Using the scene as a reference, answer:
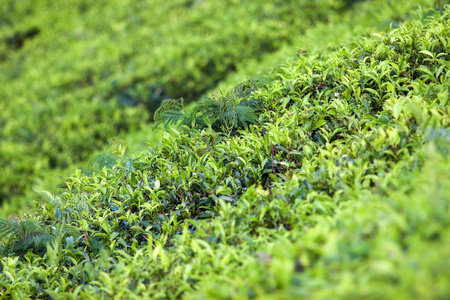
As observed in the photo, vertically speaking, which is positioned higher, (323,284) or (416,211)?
(416,211)

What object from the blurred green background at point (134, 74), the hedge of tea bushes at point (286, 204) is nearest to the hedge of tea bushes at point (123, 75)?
the blurred green background at point (134, 74)

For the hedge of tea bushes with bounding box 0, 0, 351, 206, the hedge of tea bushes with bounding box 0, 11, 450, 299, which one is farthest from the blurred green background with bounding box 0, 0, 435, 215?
the hedge of tea bushes with bounding box 0, 11, 450, 299

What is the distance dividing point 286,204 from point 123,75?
521 cm

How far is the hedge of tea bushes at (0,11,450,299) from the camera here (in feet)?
4.38

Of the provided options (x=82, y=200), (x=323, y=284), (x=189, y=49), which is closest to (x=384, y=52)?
(x=323, y=284)

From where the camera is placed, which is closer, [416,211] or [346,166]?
[416,211]

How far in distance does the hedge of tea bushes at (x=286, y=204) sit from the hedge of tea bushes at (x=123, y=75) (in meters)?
3.06

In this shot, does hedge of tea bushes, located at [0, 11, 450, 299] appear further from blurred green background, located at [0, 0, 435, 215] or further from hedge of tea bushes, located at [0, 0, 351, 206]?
hedge of tea bushes, located at [0, 0, 351, 206]

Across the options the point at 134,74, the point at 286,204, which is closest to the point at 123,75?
the point at 134,74

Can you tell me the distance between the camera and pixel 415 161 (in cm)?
192

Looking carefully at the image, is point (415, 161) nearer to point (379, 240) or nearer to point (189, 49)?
point (379, 240)

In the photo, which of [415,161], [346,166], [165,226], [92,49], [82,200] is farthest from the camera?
[92,49]

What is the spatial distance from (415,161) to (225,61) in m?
4.61

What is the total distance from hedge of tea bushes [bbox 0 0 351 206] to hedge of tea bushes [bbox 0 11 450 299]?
3057 mm
